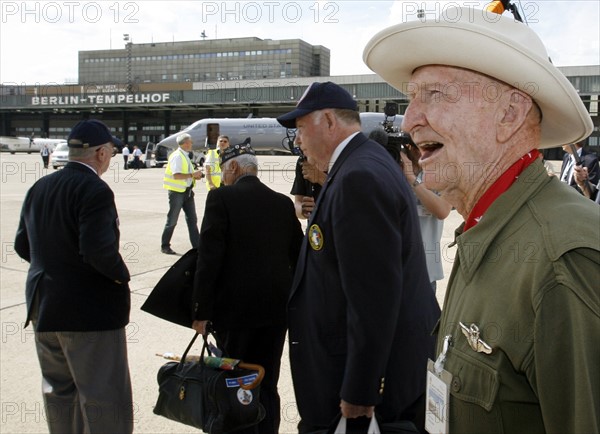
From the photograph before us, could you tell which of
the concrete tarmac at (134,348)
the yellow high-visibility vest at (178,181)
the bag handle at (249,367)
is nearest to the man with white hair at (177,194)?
the yellow high-visibility vest at (178,181)

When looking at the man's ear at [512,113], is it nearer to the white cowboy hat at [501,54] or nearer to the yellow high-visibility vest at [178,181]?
the white cowboy hat at [501,54]

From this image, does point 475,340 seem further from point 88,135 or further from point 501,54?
point 88,135

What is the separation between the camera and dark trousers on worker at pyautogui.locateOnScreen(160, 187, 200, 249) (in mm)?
9016

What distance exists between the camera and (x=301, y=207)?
15.1 ft

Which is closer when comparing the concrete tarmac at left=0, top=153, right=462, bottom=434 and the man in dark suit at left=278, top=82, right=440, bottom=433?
the man in dark suit at left=278, top=82, right=440, bottom=433

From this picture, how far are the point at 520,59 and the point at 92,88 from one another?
81.8 metres

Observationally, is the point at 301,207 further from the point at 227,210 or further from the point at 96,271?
the point at 96,271

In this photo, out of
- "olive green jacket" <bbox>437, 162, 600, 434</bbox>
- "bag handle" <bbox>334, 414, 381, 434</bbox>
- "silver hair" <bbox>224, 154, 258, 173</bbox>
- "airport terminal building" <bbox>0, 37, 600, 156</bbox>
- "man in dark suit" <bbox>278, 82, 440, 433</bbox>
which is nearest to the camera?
"olive green jacket" <bbox>437, 162, 600, 434</bbox>

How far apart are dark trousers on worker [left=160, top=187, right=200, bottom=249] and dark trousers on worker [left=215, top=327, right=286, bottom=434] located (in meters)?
5.66

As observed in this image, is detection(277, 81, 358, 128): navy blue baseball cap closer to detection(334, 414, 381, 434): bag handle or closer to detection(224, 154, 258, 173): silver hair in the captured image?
detection(224, 154, 258, 173): silver hair

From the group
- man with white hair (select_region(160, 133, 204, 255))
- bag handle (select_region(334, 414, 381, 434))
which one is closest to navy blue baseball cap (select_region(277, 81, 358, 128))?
bag handle (select_region(334, 414, 381, 434))

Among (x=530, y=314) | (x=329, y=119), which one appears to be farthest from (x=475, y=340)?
(x=329, y=119)

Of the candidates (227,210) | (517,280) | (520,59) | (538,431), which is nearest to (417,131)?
(520,59)

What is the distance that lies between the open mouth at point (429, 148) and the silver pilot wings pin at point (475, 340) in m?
0.54
